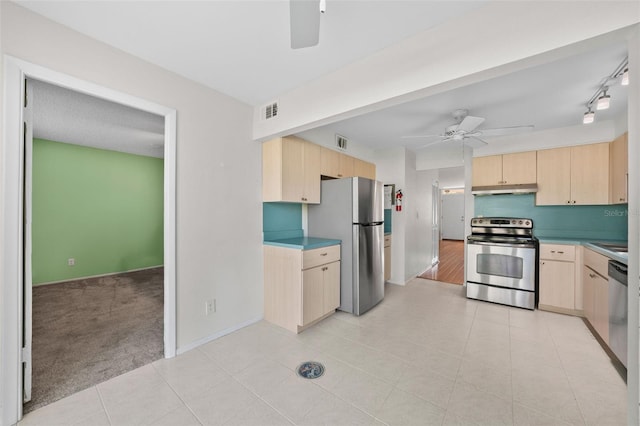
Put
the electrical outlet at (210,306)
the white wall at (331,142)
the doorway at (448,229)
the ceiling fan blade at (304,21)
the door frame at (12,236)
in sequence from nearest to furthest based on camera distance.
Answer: the ceiling fan blade at (304,21) < the door frame at (12,236) < the electrical outlet at (210,306) < the white wall at (331,142) < the doorway at (448,229)

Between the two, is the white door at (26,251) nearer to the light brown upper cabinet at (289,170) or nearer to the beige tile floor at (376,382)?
the beige tile floor at (376,382)

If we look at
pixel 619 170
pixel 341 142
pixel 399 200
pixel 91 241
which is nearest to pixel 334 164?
pixel 341 142

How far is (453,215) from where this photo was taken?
1081 centimetres

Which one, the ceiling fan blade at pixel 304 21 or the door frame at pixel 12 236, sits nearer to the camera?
the ceiling fan blade at pixel 304 21

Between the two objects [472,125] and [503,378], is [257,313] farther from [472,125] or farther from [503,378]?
[472,125]

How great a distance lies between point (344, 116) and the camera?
2188 mm

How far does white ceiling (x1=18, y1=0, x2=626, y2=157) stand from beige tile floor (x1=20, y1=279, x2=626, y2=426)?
245 cm

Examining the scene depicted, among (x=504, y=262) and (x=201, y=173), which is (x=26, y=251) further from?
(x=504, y=262)

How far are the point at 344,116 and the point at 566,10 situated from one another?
4.57 ft

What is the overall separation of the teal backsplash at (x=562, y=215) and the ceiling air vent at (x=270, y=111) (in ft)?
11.8

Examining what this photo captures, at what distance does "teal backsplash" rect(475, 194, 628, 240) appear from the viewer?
131 inches

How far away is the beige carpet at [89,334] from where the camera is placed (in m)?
1.92

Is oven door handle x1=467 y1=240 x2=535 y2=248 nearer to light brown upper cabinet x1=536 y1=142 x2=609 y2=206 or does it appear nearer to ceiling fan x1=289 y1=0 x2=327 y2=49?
light brown upper cabinet x1=536 y1=142 x2=609 y2=206

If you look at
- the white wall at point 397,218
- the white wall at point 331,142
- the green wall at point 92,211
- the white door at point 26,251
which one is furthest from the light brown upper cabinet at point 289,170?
the green wall at point 92,211
